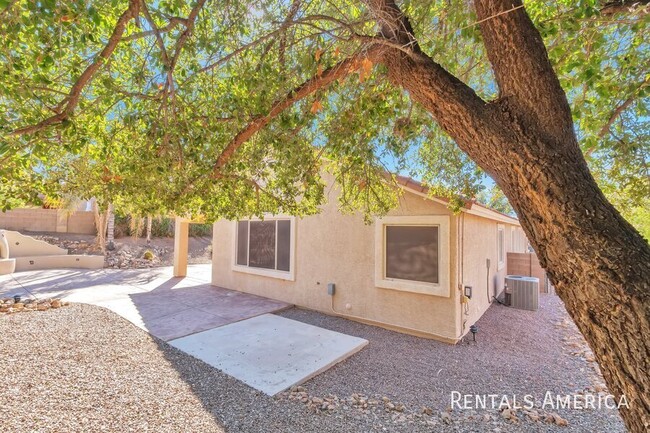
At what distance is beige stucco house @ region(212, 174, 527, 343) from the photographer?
7.01 metres

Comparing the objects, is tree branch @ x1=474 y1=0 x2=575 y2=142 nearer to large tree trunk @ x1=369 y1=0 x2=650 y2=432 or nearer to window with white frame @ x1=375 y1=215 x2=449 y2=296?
large tree trunk @ x1=369 y1=0 x2=650 y2=432

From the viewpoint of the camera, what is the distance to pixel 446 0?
4.42 m

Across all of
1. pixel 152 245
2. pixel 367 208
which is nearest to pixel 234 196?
pixel 367 208

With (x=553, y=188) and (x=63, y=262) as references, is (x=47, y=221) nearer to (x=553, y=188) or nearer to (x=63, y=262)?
(x=63, y=262)

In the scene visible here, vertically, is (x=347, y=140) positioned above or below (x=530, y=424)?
above

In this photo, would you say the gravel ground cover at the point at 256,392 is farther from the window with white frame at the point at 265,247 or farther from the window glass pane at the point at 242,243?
the window glass pane at the point at 242,243

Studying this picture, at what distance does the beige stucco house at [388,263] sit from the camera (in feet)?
23.0

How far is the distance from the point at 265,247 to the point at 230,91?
711 centimetres

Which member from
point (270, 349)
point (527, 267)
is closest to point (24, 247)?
point (270, 349)

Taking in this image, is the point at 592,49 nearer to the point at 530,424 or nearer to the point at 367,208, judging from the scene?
the point at 367,208

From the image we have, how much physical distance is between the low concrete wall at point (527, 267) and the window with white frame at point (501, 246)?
624mm

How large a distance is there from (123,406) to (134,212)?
326 cm

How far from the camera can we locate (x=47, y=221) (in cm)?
2512

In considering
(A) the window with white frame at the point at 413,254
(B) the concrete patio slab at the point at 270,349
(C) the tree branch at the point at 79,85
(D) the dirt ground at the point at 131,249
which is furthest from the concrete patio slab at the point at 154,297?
(C) the tree branch at the point at 79,85
